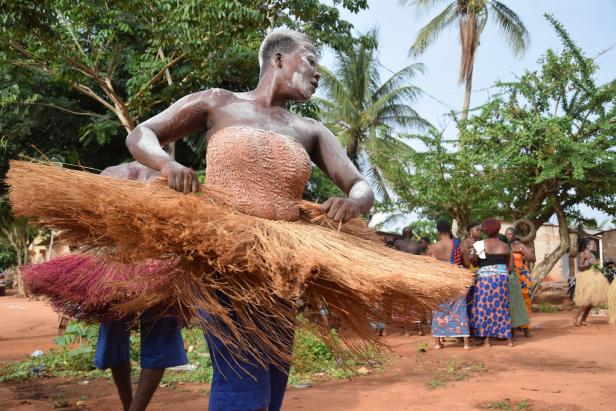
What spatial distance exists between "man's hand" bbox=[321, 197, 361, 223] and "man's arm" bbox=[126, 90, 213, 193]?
0.47 meters

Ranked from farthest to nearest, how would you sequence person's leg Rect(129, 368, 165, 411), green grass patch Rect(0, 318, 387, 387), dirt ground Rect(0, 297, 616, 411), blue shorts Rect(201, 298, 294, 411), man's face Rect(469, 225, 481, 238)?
man's face Rect(469, 225, 481, 238) < green grass patch Rect(0, 318, 387, 387) < dirt ground Rect(0, 297, 616, 411) < person's leg Rect(129, 368, 165, 411) < blue shorts Rect(201, 298, 294, 411)

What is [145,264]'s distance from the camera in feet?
6.54

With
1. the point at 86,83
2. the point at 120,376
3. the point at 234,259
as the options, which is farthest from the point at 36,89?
the point at 234,259

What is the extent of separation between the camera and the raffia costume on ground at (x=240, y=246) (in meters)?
1.75

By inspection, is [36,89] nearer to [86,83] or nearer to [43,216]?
[86,83]

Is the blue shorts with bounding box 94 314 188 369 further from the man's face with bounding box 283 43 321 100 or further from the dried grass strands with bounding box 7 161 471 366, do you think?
the man's face with bounding box 283 43 321 100

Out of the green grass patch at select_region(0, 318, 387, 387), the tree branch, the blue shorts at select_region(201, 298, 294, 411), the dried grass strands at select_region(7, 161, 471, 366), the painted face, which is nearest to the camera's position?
the dried grass strands at select_region(7, 161, 471, 366)

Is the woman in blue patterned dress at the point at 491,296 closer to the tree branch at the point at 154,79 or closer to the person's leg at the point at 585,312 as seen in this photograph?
the person's leg at the point at 585,312

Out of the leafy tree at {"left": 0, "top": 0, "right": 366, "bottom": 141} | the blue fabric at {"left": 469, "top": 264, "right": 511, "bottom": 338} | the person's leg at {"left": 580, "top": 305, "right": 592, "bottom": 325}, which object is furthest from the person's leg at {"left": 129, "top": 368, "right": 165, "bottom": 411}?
→ the person's leg at {"left": 580, "top": 305, "right": 592, "bottom": 325}

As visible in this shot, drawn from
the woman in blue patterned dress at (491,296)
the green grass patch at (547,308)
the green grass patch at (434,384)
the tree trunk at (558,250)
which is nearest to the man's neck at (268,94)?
the green grass patch at (434,384)

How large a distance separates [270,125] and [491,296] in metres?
6.22

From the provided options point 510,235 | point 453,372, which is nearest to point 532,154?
point 510,235

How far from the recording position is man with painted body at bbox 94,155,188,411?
3062 mm

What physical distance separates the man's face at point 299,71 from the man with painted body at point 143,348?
1.03 metres
